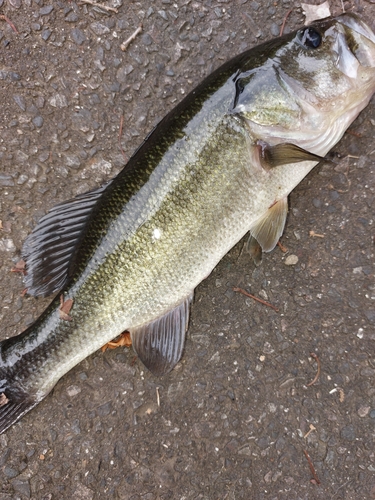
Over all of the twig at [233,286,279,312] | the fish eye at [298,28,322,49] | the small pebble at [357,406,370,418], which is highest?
the fish eye at [298,28,322,49]

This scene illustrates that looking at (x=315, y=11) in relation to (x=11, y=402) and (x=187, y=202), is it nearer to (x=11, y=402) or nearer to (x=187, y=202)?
(x=187, y=202)

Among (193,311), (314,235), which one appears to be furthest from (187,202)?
(314,235)

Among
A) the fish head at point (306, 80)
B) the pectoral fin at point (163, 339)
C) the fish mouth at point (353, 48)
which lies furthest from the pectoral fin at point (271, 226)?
the fish mouth at point (353, 48)

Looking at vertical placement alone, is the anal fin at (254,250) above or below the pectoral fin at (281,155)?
below

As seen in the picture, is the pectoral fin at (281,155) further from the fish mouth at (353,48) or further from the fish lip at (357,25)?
the fish lip at (357,25)

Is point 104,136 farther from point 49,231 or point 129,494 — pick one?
point 129,494

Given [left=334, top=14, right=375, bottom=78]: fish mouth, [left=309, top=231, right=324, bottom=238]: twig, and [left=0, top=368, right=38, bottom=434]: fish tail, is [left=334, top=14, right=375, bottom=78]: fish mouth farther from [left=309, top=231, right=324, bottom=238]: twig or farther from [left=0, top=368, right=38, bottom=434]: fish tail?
[left=0, top=368, right=38, bottom=434]: fish tail

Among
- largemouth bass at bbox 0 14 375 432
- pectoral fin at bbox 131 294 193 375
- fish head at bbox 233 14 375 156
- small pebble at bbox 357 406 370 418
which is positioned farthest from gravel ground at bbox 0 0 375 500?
fish head at bbox 233 14 375 156
